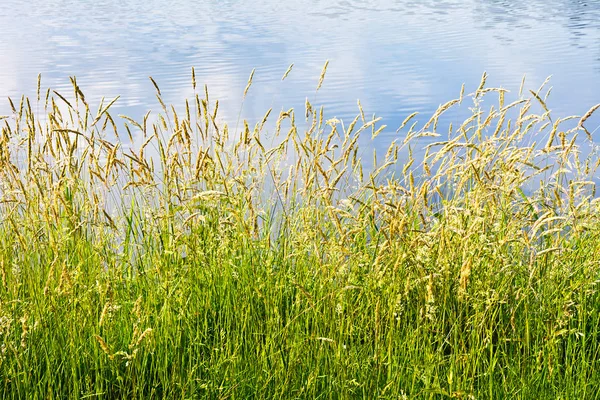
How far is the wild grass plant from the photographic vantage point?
2.64 meters

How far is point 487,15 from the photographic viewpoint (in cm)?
2700

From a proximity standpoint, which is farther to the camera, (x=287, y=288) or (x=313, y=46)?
(x=313, y=46)

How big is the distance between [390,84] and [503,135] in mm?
8131

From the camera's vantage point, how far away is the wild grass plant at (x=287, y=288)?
8.67 feet

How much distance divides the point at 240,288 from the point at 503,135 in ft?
5.00

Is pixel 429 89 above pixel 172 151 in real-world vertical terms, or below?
below

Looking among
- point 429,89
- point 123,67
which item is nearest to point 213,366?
point 429,89

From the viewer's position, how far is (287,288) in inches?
132

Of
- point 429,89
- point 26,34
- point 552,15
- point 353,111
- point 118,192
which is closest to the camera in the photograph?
point 118,192

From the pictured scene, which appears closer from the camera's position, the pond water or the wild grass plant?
the wild grass plant

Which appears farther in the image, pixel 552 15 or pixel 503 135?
pixel 552 15

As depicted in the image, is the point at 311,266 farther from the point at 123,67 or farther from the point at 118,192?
the point at 123,67

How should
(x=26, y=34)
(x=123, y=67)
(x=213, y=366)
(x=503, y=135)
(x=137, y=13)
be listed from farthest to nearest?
(x=137, y=13) < (x=26, y=34) < (x=123, y=67) < (x=503, y=135) < (x=213, y=366)

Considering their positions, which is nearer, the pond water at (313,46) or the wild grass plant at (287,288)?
the wild grass plant at (287,288)
